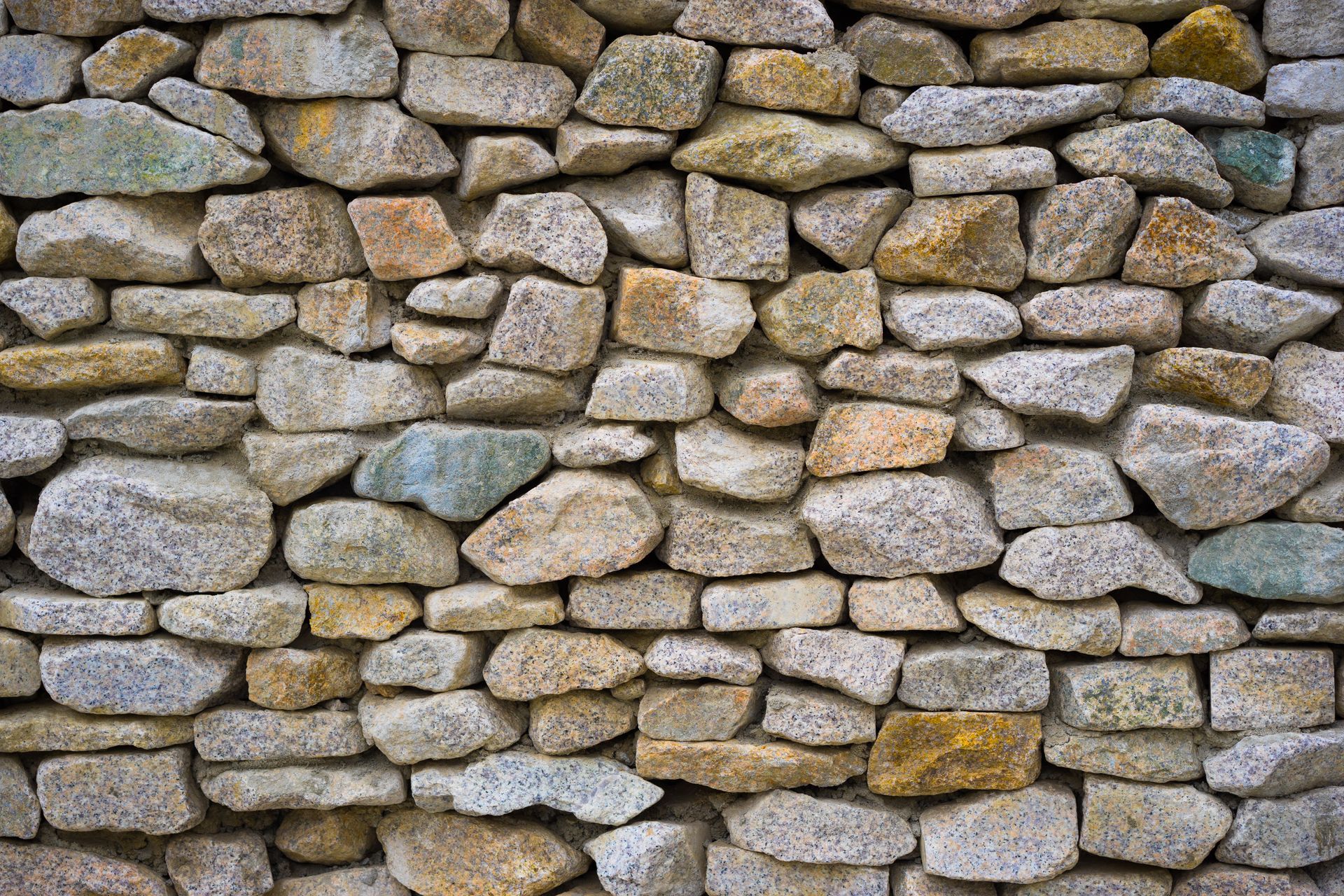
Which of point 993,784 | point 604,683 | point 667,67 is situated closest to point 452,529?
point 604,683

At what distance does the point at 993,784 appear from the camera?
2.21 m

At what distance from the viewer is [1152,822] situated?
2.18 meters

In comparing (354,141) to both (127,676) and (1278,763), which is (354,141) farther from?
(1278,763)

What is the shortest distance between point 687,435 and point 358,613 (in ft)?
2.70

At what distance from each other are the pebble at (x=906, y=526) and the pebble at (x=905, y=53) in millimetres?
832

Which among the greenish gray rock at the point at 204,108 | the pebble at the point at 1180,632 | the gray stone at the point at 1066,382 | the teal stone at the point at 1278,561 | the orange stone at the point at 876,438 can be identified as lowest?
the pebble at the point at 1180,632

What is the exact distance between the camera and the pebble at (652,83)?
2127mm

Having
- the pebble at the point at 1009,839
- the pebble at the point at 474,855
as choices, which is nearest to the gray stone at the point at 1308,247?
the pebble at the point at 1009,839

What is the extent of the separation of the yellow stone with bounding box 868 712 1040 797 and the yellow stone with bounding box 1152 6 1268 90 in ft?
4.58

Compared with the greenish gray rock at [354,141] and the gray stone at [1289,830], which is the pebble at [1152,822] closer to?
the gray stone at [1289,830]

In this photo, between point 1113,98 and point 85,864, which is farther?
point 85,864

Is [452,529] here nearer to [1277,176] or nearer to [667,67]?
[667,67]

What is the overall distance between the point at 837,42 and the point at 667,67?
382 millimetres

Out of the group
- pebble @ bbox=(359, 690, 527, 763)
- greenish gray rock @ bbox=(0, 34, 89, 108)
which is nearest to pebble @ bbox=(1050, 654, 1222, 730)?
pebble @ bbox=(359, 690, 527, 763)
